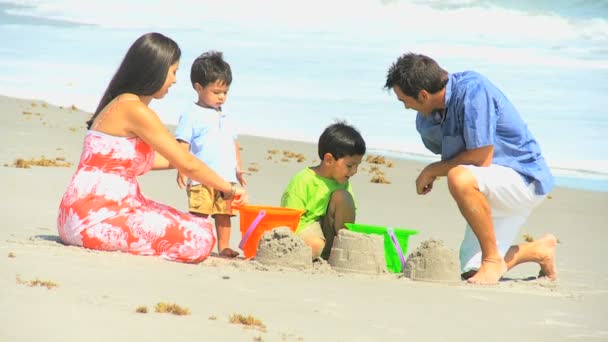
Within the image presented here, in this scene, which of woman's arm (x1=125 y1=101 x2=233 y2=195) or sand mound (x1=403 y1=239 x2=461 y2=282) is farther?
sand mound (x1=403 y1=239 x2=461 y2=282)

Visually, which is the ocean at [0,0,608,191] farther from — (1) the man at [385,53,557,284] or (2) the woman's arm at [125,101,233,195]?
(2) the woman's arm at [125,101,233,195]

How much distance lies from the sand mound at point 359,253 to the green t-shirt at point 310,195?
593 millimetres

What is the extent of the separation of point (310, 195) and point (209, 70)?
1.09 meters

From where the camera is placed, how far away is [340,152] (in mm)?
6781

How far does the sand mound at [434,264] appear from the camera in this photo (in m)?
5.96

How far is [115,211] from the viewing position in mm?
5898

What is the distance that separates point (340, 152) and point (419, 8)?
3088 cm

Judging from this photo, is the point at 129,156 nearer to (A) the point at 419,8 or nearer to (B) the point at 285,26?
(B) the point at 285,26

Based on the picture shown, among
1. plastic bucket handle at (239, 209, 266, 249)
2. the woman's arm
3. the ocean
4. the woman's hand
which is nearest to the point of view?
the woman's arm

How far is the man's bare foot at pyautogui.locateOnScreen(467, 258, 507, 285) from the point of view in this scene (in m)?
6.16

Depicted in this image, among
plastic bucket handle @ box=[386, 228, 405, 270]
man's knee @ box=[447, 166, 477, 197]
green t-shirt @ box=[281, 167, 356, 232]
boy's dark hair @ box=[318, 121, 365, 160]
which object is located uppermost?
boy's dark hair @ box=[318, 121, 365, 160]

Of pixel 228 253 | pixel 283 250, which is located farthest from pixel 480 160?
pixel 228 253

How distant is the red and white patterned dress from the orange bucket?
0.53m

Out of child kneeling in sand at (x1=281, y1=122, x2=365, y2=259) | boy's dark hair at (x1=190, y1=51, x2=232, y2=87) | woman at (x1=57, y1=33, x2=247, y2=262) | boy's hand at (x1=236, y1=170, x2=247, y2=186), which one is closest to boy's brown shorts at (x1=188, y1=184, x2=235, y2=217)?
boy's hand at (x1=236, y1=170, x2=247, y2=186)
